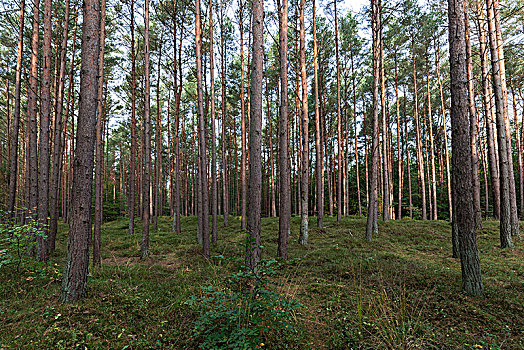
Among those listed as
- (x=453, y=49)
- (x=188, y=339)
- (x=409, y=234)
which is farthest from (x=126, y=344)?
(x=409, y=234)

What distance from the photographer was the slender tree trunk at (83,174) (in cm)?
402

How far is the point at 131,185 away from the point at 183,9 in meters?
9.78

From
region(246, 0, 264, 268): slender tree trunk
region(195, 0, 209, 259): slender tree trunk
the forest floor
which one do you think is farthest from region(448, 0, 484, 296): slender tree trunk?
region(195, 0, 209, 259): slender tree trunk

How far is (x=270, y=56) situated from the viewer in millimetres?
18312

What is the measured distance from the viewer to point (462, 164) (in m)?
4.50

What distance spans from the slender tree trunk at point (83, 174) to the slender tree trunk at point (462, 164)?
688cm

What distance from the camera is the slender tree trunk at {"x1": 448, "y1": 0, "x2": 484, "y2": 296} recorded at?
4363 millimetres

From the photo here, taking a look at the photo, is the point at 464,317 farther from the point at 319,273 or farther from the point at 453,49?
the point at 453,49

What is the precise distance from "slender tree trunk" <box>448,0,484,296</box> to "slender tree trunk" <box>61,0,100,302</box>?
6.88m

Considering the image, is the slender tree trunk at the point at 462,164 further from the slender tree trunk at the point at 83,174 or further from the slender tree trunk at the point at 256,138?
the slender tree trunk at the point at 83,174

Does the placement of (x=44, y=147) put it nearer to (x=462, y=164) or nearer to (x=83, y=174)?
(x=83, y=174)

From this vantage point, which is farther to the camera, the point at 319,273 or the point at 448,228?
the point at 448,228

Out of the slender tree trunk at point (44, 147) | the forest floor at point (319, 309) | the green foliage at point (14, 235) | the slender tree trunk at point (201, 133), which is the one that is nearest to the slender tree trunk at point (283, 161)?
the forest floor at point (319, 309)

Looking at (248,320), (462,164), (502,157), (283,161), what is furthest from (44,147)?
(502,157)
